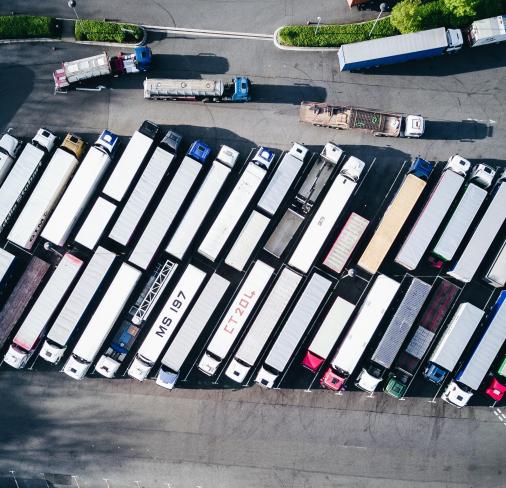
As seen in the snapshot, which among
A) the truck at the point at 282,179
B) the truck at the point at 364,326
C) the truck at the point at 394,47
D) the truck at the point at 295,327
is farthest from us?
the truck at the point at 394,47

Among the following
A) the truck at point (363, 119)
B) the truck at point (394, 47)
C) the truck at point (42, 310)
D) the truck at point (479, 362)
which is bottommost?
the truck at point (42, 310)

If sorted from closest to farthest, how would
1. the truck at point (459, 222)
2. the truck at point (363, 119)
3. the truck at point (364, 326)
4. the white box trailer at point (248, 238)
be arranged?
the truck at point (364, 326) < the white box trailer at point (248, 238) < the truck at point (459, 222) < the truck at point (363, 119)

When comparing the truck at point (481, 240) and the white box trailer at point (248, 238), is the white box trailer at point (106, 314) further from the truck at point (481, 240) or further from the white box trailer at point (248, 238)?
the truck at point (481, 240)

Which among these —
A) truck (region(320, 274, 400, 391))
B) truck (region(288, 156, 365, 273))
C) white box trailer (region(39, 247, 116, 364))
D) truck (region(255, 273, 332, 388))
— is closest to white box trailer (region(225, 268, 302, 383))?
truck (region(255, 273, 332, 388))

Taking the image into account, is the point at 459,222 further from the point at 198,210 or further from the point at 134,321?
the point at 134,321

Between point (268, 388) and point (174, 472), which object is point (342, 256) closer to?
point (268, 388)

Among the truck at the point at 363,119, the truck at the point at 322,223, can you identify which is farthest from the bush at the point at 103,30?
the truck at the point at 322,223

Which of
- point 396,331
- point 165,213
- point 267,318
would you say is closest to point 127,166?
point 165,213

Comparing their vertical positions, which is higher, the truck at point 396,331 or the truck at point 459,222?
the truck at point 459,222
